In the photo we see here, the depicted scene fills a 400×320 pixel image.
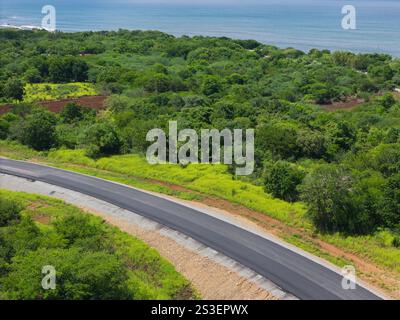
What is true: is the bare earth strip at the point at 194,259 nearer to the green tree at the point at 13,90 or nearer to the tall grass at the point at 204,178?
the tall grass at the point at 204,178

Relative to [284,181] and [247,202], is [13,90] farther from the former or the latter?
[284,181]

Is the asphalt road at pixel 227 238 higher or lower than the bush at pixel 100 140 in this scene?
→ lower

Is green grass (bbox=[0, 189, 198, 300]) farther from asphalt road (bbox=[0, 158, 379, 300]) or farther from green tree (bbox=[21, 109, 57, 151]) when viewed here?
green tree (bbox=[21, 109, 57, 151])

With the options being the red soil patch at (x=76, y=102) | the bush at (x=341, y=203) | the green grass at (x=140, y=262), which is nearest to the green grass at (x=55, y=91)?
the red soil patch at (x=76, y=102)

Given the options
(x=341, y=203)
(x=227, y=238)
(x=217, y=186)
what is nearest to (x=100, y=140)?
(x=217, y=186)

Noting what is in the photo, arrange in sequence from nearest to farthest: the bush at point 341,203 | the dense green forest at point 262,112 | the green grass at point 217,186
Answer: the green grass at point 217,186 < the bush at point 341,203 < the dense green forest at point 262,112
